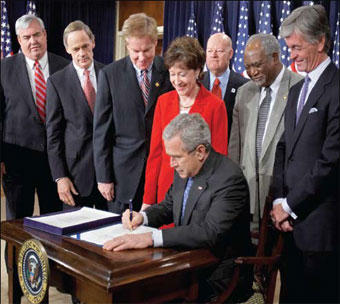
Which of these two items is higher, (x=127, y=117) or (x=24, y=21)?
(x=24, y=21)

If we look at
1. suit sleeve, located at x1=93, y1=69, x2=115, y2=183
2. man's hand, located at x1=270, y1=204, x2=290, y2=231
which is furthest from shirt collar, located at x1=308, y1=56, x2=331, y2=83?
suit sleeve, located at x1=93, y1=69, x2=115, y2=183

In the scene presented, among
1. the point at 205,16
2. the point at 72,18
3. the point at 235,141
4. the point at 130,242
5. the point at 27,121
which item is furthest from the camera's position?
the point at 205,16

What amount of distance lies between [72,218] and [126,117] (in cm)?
79

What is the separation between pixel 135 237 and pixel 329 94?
3.11 ft

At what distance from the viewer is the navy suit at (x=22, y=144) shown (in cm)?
271

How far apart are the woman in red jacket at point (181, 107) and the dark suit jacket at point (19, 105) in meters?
0.79

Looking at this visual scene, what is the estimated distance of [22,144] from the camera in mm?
2777

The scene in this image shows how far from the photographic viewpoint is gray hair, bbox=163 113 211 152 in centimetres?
179

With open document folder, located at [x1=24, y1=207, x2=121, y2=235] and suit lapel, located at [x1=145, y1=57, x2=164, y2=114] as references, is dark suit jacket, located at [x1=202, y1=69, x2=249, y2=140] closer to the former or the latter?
suit lapel, located at [x1=145, y1=57, x2=164, y2=114]

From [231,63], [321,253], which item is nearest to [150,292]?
[321,253]

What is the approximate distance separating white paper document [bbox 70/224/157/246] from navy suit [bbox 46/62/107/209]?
37.4 inches

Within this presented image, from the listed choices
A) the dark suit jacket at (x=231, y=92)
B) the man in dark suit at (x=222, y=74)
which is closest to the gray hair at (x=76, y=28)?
the man in dark suit at (x=222, y=74)

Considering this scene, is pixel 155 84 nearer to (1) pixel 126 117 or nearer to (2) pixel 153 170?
(1) pixel 126 117

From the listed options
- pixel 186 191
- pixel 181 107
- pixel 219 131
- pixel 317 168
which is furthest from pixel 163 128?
pixel 317 168
